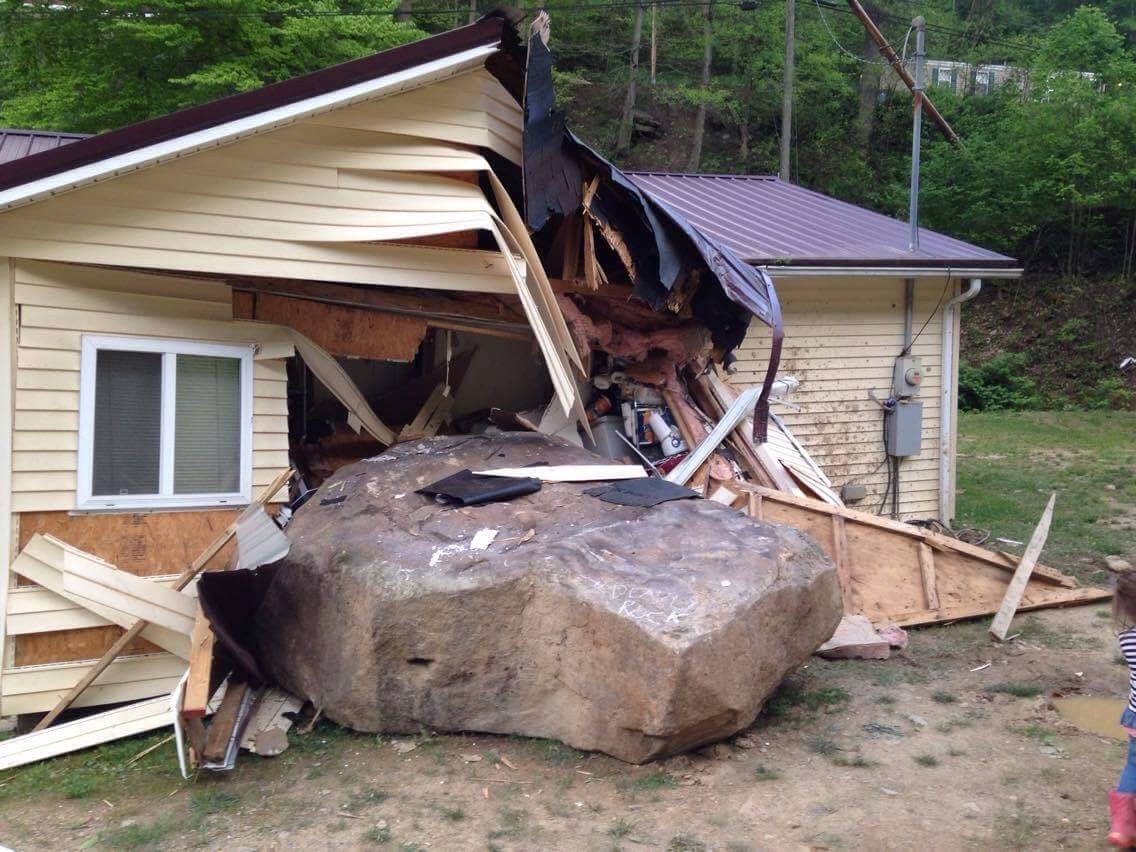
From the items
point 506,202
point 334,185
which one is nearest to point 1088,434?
point 506,202

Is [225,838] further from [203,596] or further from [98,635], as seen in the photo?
[98,635]

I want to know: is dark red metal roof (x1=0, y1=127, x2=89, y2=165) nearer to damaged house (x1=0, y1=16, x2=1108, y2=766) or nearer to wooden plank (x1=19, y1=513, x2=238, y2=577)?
damaged house (x1=0, y1=16, x2=1108, y2=766)

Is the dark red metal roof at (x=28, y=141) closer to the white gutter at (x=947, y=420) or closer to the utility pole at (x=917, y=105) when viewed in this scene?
the utility pole at (x=917, y=105)

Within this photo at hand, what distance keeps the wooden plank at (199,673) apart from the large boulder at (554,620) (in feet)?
1.32

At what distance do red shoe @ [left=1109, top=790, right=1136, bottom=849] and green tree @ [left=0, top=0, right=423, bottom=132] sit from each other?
1532 centimetres

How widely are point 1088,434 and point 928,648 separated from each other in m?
12.1

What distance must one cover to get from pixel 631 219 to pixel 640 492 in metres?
2.22

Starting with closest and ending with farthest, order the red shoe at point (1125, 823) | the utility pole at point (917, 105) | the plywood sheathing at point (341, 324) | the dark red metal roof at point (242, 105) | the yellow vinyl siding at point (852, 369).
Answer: the red shoe at point (1125, 823), the dark red metal roof at point (242, 105), the plywood sheathing at point (341, 324), the yellow vinyl siding at point (852, 369), the utility pole at point (917, 105)

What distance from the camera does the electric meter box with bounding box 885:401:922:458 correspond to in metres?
10.8

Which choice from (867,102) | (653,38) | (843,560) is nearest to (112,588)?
(843,560)

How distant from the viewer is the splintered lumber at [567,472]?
648 centimetres

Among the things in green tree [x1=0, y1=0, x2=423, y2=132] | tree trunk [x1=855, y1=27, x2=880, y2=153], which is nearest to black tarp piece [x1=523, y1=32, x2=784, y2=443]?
green tree [x1=0, y1=0, x2=423, y2=132]

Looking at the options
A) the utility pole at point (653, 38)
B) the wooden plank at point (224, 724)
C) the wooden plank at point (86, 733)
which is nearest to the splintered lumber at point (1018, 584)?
the wooden plank at point (224, 724)

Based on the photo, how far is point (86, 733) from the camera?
574cm
